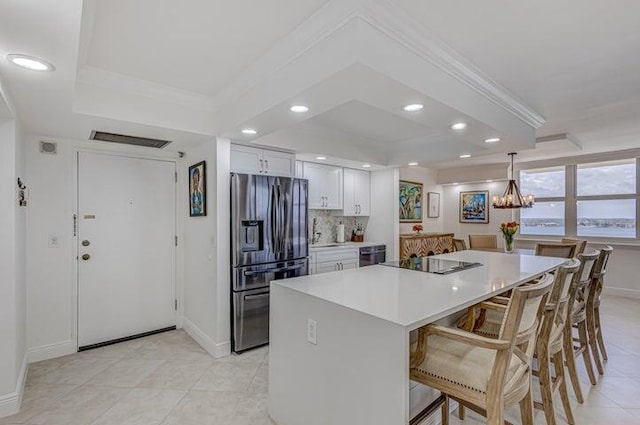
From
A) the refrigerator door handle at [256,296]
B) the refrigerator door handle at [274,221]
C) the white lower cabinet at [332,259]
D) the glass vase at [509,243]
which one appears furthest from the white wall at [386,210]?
the refrigerator door handle at [256,296]

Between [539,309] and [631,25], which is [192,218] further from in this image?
[631,25]

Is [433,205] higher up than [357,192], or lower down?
lower down

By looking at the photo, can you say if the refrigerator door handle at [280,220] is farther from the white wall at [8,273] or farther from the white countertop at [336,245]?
the white wall at [8,273]

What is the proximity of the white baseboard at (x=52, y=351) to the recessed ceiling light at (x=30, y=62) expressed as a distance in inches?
108

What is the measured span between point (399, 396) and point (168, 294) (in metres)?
3.35

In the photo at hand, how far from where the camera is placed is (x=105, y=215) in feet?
11.6

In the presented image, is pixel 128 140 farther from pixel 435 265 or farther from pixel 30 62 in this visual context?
pixel 435 265

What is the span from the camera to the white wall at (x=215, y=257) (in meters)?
3.24

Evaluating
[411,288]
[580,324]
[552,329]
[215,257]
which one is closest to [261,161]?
[215,257]

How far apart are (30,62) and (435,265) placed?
9.83 ft

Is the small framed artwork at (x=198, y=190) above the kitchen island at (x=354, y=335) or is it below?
above

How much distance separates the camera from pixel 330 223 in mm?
5262

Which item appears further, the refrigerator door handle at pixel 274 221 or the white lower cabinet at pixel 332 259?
the white lower cabinet at pixel 332 259

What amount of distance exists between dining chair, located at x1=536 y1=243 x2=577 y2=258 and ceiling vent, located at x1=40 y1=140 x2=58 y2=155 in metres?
5.55
